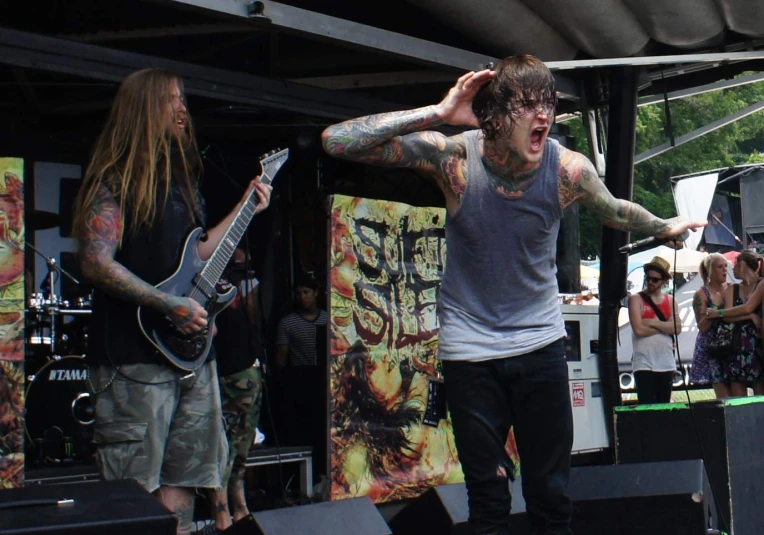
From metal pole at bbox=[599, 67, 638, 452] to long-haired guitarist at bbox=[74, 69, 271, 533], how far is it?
15.9 feet

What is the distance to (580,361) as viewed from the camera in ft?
30.0

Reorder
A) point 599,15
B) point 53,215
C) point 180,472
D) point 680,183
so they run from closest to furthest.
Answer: point 180,472 → point 599,15 → point 53,215 → point 680,183

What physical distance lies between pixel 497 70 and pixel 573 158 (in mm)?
427

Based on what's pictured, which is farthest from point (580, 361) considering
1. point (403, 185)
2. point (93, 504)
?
point (93, 504)

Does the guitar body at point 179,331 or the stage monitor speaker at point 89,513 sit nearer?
the stage monitor speaker at point 89,513

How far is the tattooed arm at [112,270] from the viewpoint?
3592 millimetres

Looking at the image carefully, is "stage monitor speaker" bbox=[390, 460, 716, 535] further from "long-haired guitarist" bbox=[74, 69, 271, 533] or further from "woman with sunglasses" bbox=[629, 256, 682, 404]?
"woman with sunglasses" bbox=[629, 256, 682, 404]

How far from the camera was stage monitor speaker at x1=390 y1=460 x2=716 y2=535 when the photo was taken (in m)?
4.54

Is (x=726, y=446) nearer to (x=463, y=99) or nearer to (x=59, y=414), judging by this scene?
(x=463, y=99)

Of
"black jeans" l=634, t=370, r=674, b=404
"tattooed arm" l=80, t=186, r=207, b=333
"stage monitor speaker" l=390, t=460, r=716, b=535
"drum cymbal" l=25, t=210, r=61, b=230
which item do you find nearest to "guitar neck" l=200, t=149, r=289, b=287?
"tattooed arm" l=80, t=186, r=207, b=333

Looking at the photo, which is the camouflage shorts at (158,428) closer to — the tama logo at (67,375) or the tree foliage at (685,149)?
the tama logo at (67,375)

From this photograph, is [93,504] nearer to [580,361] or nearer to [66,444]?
[66,444]

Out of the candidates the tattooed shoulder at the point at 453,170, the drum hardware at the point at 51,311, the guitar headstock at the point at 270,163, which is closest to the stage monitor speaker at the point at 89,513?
the tattooed shoulder at the point at 453,170

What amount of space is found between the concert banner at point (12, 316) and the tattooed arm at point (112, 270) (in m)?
1.56
